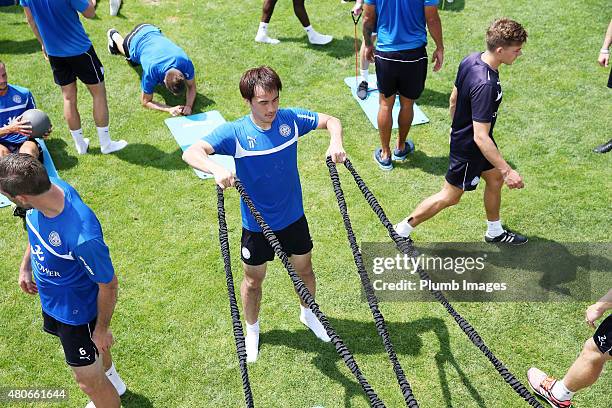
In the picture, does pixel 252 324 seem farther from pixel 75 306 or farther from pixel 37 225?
pixel 37 225

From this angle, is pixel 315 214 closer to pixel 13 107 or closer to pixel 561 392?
pixel 561 392

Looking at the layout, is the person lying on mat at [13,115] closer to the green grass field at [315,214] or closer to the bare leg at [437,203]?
the green grass field at [315,214]

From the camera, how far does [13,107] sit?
6684 millimetres

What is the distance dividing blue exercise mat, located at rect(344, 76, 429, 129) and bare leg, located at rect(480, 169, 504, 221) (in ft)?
7.20

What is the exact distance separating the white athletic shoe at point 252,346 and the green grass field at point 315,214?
12 cm

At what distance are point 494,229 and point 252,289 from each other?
2.61 metres

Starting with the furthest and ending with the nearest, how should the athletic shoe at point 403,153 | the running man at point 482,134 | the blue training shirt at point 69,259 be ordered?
the athletic shoe at point 403,153
the running man at point 482,134
the blue training shirt at point 69,259

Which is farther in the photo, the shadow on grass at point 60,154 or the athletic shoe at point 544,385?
the shadow on grass at point 60,154

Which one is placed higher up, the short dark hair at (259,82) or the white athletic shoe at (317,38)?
the short dark hair at (259,82)

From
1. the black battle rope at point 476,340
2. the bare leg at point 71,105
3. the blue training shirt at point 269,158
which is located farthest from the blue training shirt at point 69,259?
the bare leg at point 71,105

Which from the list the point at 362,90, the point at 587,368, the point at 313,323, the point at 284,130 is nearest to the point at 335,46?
the point at 362,90

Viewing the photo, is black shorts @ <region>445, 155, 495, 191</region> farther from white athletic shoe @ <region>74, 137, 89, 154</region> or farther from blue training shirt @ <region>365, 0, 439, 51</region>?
white athletic shoe @ <region>74, 137, 89, 154</region>

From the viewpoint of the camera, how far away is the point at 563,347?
5191 mm

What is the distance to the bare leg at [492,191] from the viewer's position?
5.83 m
